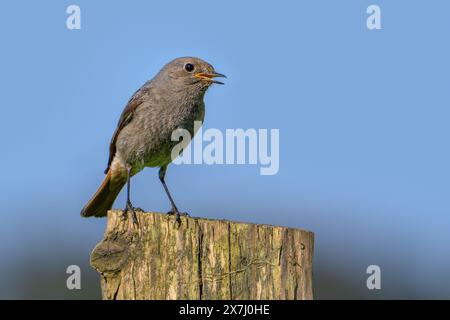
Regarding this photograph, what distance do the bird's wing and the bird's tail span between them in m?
0.16

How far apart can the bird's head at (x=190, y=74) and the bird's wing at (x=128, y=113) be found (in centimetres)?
35

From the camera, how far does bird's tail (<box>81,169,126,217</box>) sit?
9.51 m

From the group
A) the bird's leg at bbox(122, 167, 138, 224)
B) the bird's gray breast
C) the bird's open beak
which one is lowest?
the bird's leg at bbox(122, 167, 138, 224)

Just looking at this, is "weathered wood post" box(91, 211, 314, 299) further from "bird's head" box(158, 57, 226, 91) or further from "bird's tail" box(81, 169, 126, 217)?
"bird's head" box(158, 57, 226, 91)

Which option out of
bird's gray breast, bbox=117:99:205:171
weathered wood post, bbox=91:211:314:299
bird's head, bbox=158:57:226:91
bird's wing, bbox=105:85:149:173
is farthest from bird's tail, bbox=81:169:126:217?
weathered wood post, bbox=91:211:314:299

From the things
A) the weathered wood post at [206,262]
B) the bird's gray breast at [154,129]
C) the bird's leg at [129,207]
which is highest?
the bird's gray breast at [154,129]


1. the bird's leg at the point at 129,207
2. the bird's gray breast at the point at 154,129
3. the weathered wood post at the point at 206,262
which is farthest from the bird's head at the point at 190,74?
the weathered wood post at the point at 206,262

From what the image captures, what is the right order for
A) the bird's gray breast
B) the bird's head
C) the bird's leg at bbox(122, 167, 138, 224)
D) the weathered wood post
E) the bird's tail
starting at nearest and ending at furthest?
the weathered wood post → the bird's leg at bbox(122, 167, 138, 224) → the bird's gray breast → the bird's tail → the bird's head

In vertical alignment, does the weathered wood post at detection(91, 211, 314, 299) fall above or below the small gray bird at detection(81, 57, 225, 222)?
below

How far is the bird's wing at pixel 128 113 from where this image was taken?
31.3ft

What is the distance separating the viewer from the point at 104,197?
9688mm

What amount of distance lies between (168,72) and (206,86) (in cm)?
50

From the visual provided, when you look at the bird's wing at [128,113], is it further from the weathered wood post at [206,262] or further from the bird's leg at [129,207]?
the weathered wood post at [206,262]
